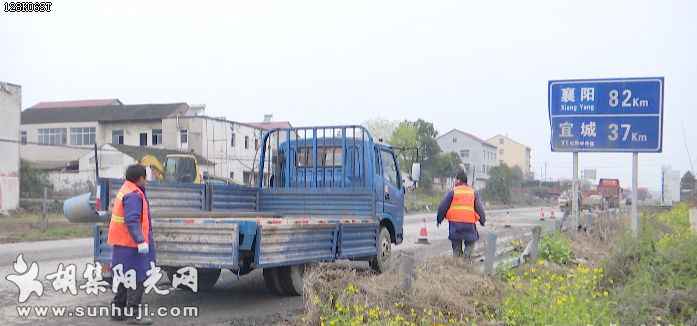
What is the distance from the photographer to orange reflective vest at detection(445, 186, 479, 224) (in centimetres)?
982

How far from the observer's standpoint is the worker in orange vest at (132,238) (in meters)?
6.96

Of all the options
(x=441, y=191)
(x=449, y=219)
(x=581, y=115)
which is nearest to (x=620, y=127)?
(x=581, y=115)

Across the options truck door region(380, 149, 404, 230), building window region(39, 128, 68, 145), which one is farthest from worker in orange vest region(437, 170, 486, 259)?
building window region(39, 128, 68, 145)

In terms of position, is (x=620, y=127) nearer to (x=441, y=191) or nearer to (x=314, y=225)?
(x=314, y=225)

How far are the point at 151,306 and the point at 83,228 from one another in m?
16.1

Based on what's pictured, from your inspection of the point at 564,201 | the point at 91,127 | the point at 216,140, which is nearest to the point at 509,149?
the point at 564,201

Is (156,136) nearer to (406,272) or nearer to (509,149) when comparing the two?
(406,272)

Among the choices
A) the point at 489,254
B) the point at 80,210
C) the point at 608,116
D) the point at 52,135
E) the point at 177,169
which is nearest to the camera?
the point at 489,254

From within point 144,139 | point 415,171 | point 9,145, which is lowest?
point 415,171

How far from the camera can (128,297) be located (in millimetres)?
7172

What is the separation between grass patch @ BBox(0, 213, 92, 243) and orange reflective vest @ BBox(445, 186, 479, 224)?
1394 centimetres

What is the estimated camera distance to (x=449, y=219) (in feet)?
32.4

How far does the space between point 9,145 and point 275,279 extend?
26374 mm

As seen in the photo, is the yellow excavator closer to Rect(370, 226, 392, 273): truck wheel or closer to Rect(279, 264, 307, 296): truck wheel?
Rect(370, 226, 392, 273): truck wheel
